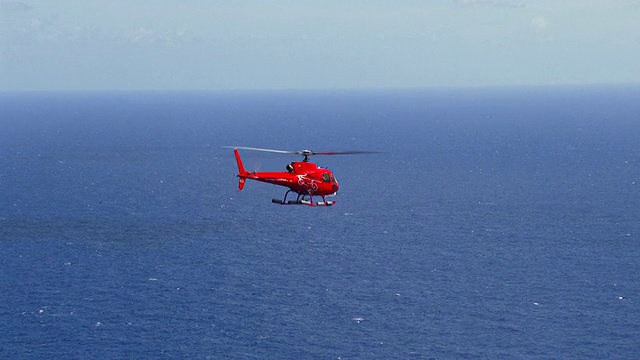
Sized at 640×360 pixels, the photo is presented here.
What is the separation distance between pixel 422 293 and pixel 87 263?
66.4 m

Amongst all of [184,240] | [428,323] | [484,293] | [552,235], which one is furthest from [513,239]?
[184,240]

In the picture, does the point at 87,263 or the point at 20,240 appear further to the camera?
the point at 20,240

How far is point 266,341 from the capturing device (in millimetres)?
133125

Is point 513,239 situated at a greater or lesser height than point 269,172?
lesser

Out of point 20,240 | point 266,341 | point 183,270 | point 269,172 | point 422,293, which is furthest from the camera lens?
point 20,240

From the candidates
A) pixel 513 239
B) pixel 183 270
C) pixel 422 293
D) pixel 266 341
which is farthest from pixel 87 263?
pixel 513 239

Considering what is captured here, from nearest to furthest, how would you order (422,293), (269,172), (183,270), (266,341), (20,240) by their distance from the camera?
(269,172) < (266,341) < (422,293) < (183,270) < (20,240)

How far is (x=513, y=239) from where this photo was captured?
192 metres

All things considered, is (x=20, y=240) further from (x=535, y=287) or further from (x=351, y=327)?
(x=535, y=287)

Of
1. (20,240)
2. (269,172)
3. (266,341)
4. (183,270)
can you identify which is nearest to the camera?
(269,172)

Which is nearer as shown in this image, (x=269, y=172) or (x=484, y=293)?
(x=269, y=172)

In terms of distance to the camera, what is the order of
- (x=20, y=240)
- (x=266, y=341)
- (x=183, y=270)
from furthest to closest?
(x=20, y=240) < (x=183, y=270) < (x=266, y=341)

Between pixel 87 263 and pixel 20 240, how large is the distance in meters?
26.4

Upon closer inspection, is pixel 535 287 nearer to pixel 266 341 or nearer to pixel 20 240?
pixel 266 341
